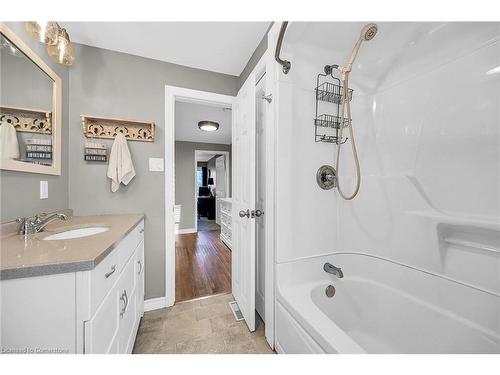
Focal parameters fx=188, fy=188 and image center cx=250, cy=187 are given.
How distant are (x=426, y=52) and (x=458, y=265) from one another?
1197mm

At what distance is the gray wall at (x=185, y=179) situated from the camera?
484 cm

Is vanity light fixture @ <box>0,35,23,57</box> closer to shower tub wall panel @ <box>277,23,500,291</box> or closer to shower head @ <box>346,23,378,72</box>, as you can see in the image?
shower tub wall panel @ <box>277,23,500,291</box>

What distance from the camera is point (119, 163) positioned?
162 cm

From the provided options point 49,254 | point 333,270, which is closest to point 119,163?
point 49,254

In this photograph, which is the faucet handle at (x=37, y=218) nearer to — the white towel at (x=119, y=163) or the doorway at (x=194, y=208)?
the white towel at (x=119, y=163)

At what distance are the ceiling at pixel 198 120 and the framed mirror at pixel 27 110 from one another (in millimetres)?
1287

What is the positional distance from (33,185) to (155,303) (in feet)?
4.39

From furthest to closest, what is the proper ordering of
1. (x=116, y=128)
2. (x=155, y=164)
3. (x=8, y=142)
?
(x=155, y=164) → (x=116, y=128) → (x=8, y=142)

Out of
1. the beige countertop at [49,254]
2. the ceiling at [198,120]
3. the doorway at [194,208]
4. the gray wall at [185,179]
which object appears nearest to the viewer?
the beige countertop at [49,254]

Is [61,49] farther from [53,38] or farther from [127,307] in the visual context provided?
[127,307]

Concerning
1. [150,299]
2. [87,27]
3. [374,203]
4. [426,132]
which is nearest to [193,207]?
[150,299]

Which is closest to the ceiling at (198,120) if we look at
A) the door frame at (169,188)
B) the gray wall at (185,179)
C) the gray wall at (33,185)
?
the gray wall at (185,179)
